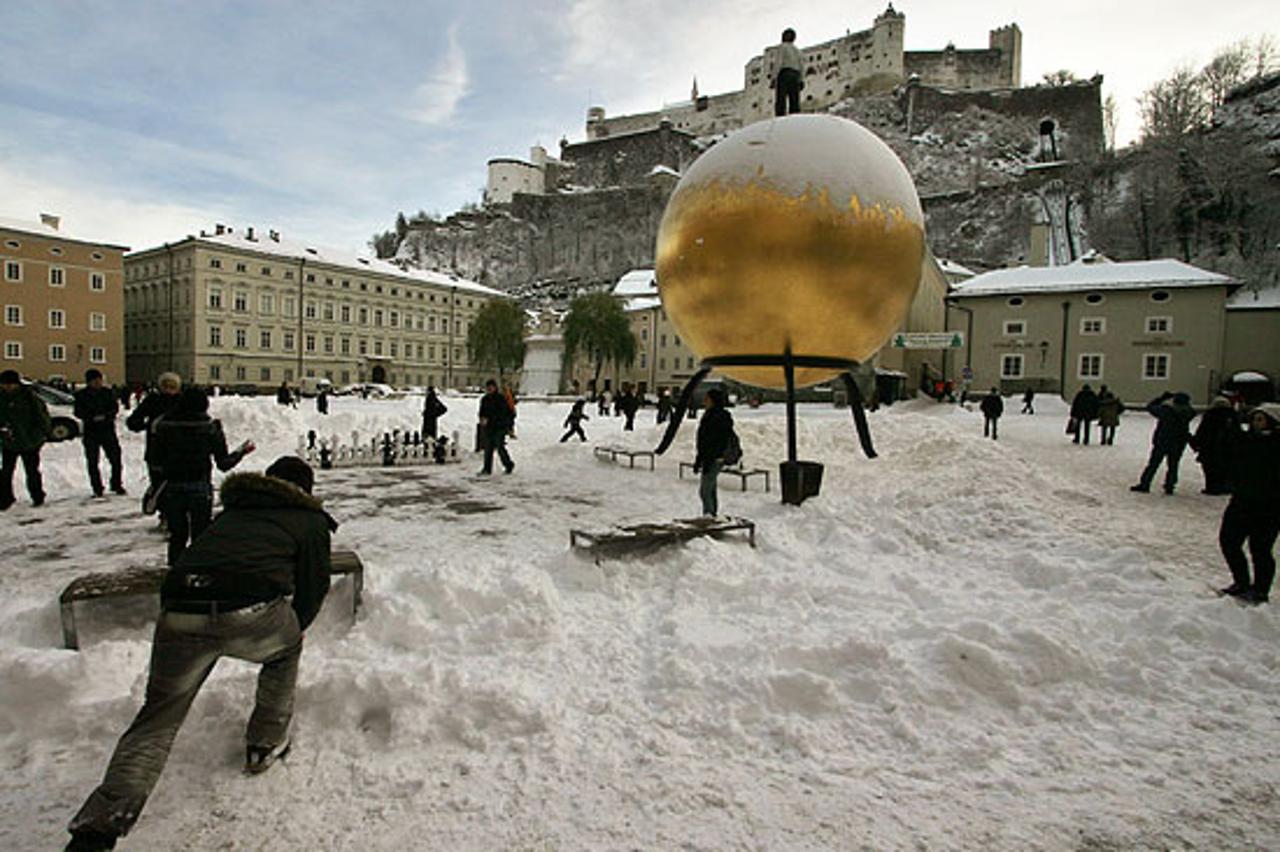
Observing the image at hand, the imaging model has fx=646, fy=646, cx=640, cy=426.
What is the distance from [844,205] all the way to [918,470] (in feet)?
26.0

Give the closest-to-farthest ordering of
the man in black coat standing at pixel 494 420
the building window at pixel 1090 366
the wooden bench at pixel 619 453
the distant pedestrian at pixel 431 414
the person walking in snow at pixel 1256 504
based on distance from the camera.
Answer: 1. the person walking in snow at pixel 1256 504
2. the man in black coat standing at pixel 494 420
3. the wooden bench at pixel 619 453
4. the distant pedestrian at pixel 431 414
5. the building window at pixel 1090 366

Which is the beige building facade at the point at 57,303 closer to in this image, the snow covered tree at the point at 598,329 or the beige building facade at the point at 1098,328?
the snow covered tree at the point at 598,329

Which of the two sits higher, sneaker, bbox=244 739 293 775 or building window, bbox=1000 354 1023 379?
building window, bbox=1000 354 1023 379

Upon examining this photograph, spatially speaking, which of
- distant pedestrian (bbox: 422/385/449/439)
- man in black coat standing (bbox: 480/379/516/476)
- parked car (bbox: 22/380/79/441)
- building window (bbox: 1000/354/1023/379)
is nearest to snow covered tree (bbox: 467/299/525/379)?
building window (bbox: 1000/354/1023/379)

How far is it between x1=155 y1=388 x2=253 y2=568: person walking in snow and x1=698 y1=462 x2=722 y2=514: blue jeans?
532 centimetres

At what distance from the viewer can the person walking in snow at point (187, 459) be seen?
579 cm

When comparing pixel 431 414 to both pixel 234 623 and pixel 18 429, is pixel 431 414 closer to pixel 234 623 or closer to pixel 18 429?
pixel 18 429

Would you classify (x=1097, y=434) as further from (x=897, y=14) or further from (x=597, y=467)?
(x=897, y=14)

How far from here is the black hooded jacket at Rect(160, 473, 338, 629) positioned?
270 cm

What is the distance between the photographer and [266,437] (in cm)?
1638

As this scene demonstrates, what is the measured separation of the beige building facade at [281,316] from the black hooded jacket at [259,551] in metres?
63.9

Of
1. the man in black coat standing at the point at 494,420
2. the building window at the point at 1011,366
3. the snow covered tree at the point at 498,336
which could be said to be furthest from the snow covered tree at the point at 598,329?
the man in black coat standing at the point at 494,420

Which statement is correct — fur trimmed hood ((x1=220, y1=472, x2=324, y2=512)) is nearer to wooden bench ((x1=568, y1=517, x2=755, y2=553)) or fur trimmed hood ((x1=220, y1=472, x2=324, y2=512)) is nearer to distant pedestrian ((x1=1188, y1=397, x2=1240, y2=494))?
wooden bench ((x1=568, y1=517, x2=755, y2=553))

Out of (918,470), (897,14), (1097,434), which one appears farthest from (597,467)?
(897,14)
